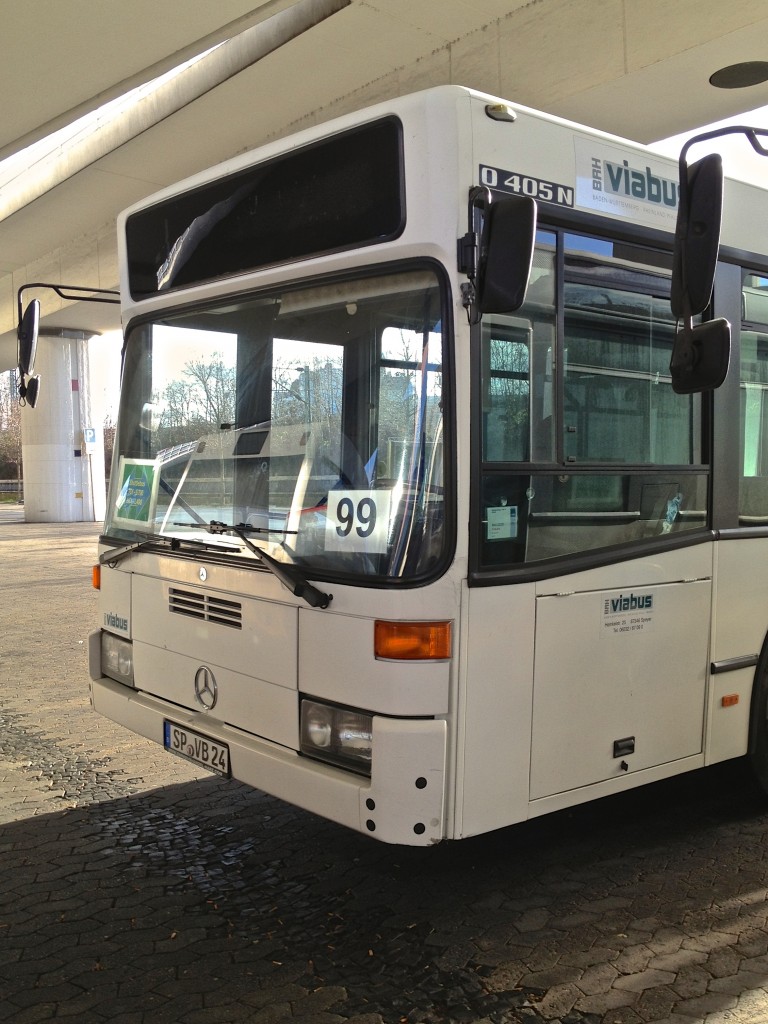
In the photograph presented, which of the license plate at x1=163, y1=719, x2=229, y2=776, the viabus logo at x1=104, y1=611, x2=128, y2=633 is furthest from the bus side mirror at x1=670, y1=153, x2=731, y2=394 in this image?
the viabus logo at x1=104, y1=611, x2=128, y2=633

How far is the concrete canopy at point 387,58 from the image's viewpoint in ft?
30.5

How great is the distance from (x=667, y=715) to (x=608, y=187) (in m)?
2.21

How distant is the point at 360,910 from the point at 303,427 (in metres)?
1.91

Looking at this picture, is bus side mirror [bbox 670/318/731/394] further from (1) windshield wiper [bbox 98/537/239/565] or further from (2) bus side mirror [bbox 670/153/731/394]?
(1) windshield wiper [bbox 98/537/239/565]

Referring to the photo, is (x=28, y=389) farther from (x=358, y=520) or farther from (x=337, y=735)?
(x=337, y=735)

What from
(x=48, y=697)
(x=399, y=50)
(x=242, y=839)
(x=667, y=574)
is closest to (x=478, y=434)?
(x=667, y=574)

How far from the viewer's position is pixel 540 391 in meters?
3.78

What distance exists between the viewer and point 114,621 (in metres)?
4.87

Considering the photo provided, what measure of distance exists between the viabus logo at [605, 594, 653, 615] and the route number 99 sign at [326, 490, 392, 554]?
3.42ft

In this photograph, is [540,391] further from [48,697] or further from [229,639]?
[48,697]

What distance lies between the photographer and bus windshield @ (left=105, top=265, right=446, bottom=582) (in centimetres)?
353

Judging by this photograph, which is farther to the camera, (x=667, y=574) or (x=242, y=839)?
(x=242, y=839)

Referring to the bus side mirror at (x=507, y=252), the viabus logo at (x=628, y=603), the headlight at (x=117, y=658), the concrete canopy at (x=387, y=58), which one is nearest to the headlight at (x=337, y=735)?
the viabus logo at (x=628, y=603)

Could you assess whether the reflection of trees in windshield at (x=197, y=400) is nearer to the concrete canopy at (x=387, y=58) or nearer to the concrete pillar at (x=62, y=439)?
the concrete canopy at (x=387, y=58)
